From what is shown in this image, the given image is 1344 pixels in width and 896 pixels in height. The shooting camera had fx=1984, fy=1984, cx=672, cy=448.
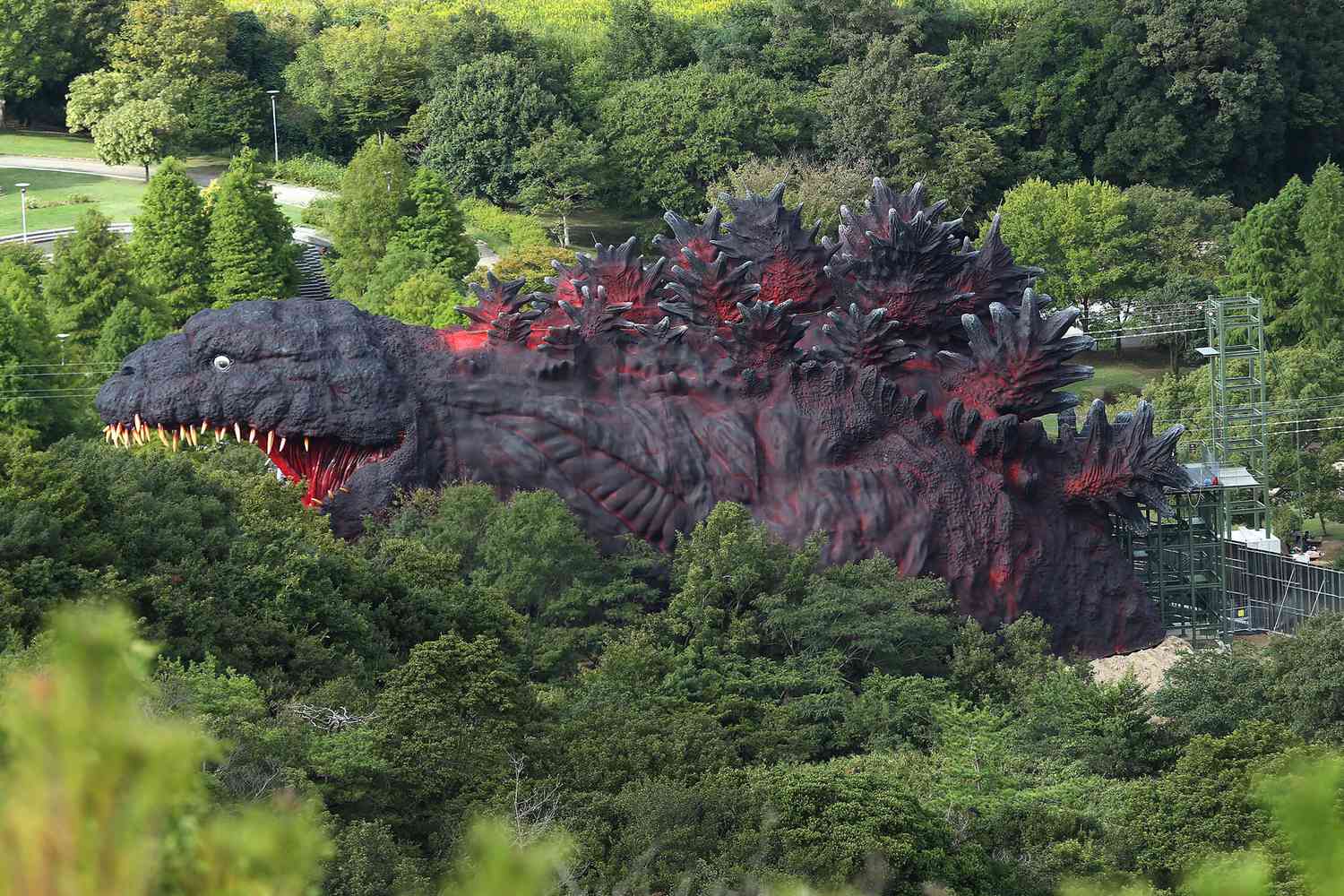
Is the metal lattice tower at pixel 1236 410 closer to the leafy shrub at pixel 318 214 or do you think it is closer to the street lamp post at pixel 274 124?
the leafy shrub at pixel 318 214

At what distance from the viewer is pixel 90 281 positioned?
34438 mm

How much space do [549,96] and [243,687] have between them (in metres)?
39.8

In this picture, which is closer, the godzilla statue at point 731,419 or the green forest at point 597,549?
the green forest at point 597,549

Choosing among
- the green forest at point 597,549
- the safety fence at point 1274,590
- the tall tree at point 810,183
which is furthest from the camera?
the tall tree at point 810,183

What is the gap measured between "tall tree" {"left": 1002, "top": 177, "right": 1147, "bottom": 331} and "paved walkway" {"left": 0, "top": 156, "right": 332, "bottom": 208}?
18.1m

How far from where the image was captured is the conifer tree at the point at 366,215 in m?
42.7

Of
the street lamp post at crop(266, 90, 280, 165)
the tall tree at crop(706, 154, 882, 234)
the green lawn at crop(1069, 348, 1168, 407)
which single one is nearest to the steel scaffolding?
the green lawn at crop(1069, 348, 1168, 407)

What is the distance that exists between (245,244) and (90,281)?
5.63m

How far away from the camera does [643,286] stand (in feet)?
73.1

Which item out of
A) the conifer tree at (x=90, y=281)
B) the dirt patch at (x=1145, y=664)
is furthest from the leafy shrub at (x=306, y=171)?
the dirt patch at (x=1145, y=664)

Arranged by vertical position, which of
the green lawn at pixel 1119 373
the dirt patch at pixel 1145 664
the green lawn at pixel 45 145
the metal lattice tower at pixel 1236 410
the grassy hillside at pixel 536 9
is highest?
the grassy hillside at pixel 536 9

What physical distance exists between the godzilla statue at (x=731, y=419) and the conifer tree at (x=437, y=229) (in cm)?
2079

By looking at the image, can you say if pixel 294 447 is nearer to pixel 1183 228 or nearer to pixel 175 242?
pixel 175 242

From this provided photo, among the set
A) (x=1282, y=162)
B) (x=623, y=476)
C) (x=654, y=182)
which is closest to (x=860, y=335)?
(x=623, y=476)
